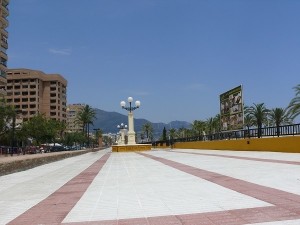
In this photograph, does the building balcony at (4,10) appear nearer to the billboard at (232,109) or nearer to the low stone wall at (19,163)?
the billboard at (232,109)

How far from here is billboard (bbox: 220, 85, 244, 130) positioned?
102 feet

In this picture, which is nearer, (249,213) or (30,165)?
(249,213)

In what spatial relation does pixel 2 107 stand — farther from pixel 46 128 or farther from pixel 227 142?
pixel 227 142

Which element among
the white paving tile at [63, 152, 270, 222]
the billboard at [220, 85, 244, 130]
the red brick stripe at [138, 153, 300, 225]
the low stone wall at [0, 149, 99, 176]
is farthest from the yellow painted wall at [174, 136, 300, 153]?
the red brick stripe at [138, 153, 300, 225]

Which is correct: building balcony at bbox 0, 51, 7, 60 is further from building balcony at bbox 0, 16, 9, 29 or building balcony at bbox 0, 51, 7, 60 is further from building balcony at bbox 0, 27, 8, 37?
building balcony at bbox 0, 16, 9, 29

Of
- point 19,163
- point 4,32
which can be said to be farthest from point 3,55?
point 19,163

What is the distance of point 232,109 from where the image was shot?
3338 centimetres

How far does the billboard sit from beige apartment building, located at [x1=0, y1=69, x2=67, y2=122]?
111 metres

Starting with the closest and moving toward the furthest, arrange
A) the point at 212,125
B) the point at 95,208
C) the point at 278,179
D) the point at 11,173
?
the point at 95,208 → the point at 278,179 → the point at 11,173 → the point at 212,125

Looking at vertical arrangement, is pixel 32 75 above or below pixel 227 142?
above

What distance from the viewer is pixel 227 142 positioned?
31984 millimetres

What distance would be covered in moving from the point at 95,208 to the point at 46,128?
73635 mm

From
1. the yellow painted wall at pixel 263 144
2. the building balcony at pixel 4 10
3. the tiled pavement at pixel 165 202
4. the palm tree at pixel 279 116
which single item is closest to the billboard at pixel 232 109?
the yellow painted wall at pixel 263 144

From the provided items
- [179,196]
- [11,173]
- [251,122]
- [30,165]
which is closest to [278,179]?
[179,196]
